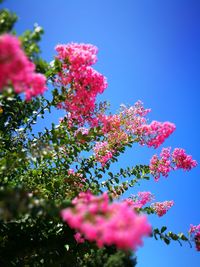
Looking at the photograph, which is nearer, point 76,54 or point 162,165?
point 76,54

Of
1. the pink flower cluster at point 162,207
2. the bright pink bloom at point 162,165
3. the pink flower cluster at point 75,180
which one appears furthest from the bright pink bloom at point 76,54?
the pink flower cluster at point 162,207

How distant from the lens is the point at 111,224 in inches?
53.5

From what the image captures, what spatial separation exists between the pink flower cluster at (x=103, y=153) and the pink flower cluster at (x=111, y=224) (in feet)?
10.1

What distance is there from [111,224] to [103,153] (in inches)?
129

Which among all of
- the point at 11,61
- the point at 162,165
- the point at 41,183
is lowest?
the point at 11,61

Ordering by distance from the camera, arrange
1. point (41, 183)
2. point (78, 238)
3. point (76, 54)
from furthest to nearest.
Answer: point (41, 183), point (78, 238), point (76, 54)

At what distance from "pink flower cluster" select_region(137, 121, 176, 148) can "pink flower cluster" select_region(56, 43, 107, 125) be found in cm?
116

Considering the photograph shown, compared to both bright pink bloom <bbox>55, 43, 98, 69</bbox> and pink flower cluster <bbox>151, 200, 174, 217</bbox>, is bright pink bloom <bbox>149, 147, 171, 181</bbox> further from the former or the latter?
bright pink bloom <bbox>55, 43, 98, 69</bbox>

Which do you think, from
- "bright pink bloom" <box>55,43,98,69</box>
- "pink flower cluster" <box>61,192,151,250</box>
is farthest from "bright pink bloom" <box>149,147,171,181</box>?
"pink flower cluster" <box>61,192,151,250</box>

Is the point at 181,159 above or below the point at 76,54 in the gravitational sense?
above

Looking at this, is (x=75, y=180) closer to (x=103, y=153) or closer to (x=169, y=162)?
(x=103, y=153)

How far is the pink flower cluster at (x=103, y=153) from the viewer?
4.64m

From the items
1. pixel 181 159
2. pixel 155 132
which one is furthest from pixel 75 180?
pixel 181 159

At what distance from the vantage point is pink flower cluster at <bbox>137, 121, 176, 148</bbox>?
4.06 metres
